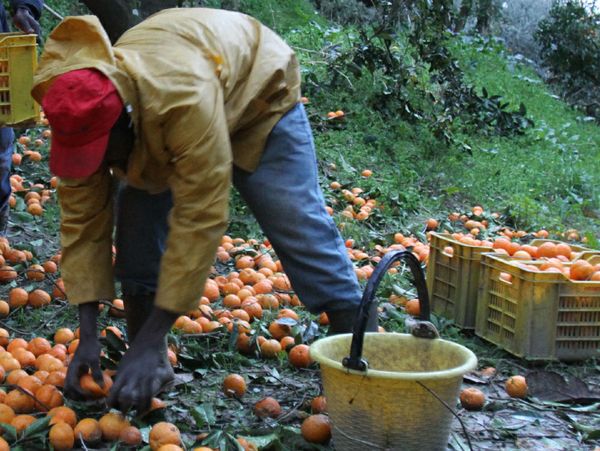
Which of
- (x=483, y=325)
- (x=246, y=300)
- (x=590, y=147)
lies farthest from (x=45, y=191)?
(x=590, y=147)

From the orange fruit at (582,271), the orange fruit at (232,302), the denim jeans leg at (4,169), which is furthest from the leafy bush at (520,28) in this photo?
the orange fruit at (232,302)

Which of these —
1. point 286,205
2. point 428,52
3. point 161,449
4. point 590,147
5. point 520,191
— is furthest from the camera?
point 590,147

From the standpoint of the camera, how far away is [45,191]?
6.36 m

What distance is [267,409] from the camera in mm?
3318

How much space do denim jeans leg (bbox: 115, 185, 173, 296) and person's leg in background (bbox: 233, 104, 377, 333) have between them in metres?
0.33

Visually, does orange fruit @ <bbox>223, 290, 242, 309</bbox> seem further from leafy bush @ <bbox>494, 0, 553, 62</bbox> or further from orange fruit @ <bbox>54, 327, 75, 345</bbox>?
leafy bush @ <bbox>494, 0, 553, 62</bbox>

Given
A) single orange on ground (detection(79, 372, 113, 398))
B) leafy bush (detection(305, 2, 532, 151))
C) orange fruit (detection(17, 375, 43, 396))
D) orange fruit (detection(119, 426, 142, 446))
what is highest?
leafy bush (detection(305, 2, 532, 151))

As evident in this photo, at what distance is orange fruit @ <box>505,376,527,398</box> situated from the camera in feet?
12.2

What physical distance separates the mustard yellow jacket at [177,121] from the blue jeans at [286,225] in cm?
9

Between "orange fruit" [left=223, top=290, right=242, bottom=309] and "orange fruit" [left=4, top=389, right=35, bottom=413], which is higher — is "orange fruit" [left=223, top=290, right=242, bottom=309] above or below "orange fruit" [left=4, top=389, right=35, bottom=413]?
below

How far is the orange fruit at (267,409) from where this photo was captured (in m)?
3.32

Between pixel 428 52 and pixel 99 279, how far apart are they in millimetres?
6033

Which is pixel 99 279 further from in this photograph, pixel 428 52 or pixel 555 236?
pixel 428 52

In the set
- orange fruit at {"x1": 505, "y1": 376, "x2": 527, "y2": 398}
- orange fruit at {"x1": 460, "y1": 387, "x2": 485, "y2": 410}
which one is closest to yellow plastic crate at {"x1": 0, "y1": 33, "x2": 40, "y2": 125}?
orange fruit at {"x1": 460, "y1": 387, "x2": 485, "y2": 410}
